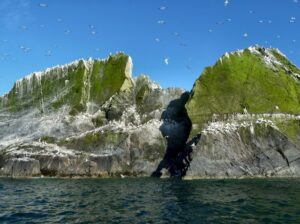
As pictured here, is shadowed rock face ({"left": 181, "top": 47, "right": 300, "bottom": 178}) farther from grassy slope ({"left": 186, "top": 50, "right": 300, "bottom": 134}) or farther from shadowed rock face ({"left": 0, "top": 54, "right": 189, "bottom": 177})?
shadowed rock face ({"left": 0, "top": 54, "right": 189, "bottom": 177})

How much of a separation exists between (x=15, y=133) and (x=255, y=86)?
55.9m

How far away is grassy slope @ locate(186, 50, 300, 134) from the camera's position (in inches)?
3174

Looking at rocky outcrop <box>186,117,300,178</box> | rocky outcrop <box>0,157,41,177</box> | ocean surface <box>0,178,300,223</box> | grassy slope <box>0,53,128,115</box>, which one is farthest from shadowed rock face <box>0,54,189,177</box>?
ocean surface <box>0,178,300,223</box>

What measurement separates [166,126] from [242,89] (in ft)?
53.9

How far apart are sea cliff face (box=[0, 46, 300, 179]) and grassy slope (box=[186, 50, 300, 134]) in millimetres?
192

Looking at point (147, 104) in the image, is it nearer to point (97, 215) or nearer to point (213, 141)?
point (213, 141)

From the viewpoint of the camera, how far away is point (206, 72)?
88.3 m

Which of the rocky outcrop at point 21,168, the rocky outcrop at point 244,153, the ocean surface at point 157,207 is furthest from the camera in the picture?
the rocky outcrop at point 21,168

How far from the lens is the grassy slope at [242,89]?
80625 mm

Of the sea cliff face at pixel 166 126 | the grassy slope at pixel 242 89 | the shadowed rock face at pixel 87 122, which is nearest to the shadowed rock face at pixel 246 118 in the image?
the grassy slope at pixel 242 89

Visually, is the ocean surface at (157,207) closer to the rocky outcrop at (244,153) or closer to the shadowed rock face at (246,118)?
the rocky outcrop at (244,153)

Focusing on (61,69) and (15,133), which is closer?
(15,133)

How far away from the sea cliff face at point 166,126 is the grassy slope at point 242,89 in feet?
0.63

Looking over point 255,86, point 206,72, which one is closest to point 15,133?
point 206,72
